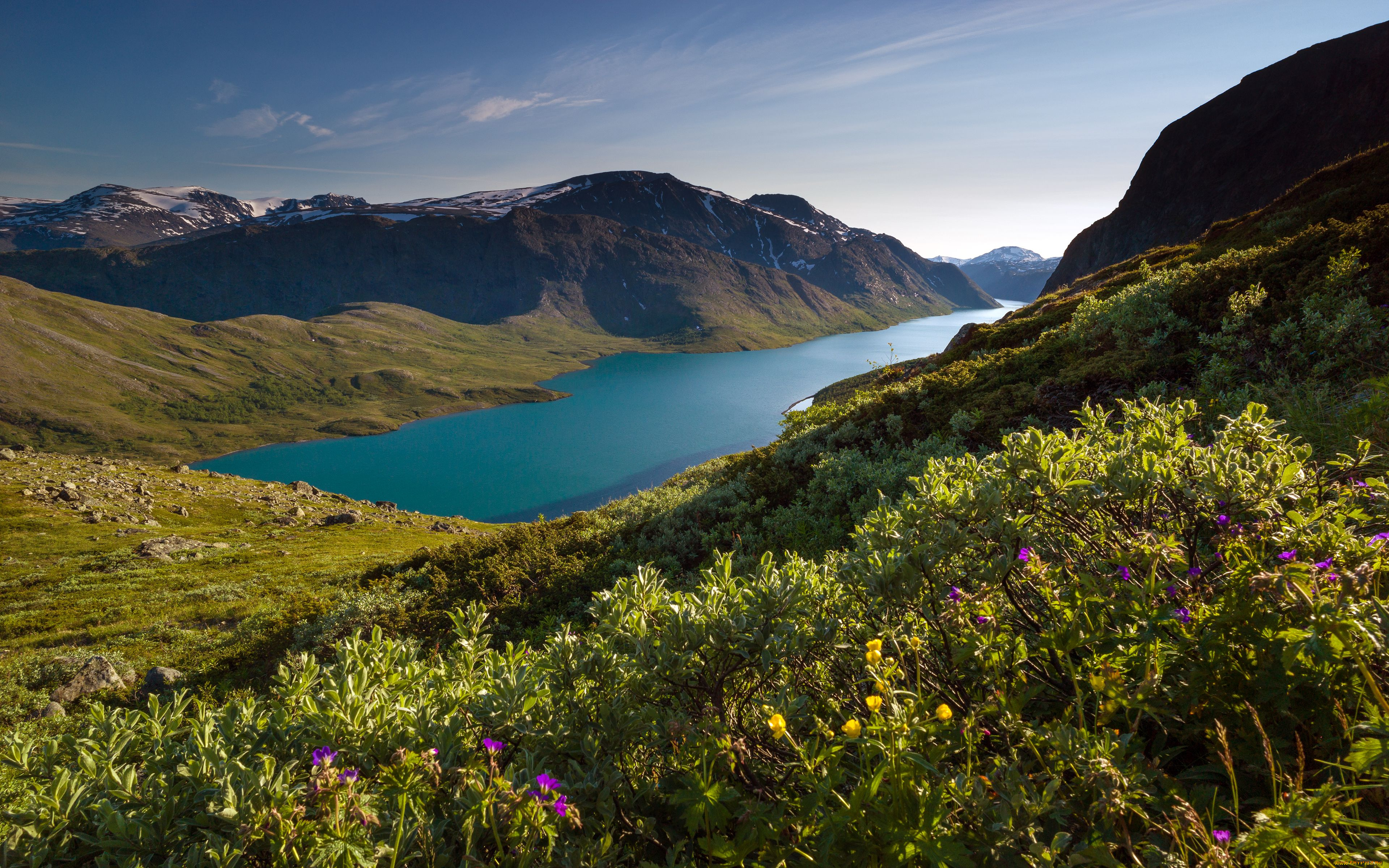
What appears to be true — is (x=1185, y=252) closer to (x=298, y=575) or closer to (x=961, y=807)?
(x=961, y=807)

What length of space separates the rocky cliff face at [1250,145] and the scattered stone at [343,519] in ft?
328

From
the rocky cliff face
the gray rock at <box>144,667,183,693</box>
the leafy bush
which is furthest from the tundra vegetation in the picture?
the rocky cliff face

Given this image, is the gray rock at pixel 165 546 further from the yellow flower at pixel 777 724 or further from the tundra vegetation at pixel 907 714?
the yellow flower at pixel 777 724

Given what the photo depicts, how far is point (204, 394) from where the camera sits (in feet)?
642

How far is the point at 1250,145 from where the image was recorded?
3578 inches

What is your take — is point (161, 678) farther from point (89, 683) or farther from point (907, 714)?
point (907, 714)

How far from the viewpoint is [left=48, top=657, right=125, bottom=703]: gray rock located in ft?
42.0

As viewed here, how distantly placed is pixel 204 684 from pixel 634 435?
343 feet

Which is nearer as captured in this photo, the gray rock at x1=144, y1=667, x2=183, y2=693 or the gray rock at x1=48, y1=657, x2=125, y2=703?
the gray rock at x1=144, y1=667, x2=183, y2=693

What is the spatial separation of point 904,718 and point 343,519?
50246 millimetres

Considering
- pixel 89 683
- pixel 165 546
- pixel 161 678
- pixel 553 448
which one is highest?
pixel 161 678

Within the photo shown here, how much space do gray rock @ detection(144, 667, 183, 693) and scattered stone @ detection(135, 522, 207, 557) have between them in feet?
74.4

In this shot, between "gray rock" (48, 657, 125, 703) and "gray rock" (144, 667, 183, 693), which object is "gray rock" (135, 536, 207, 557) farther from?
"gray rock" (144, 667, 183, 693)

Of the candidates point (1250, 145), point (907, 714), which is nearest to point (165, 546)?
point (907, 714)
